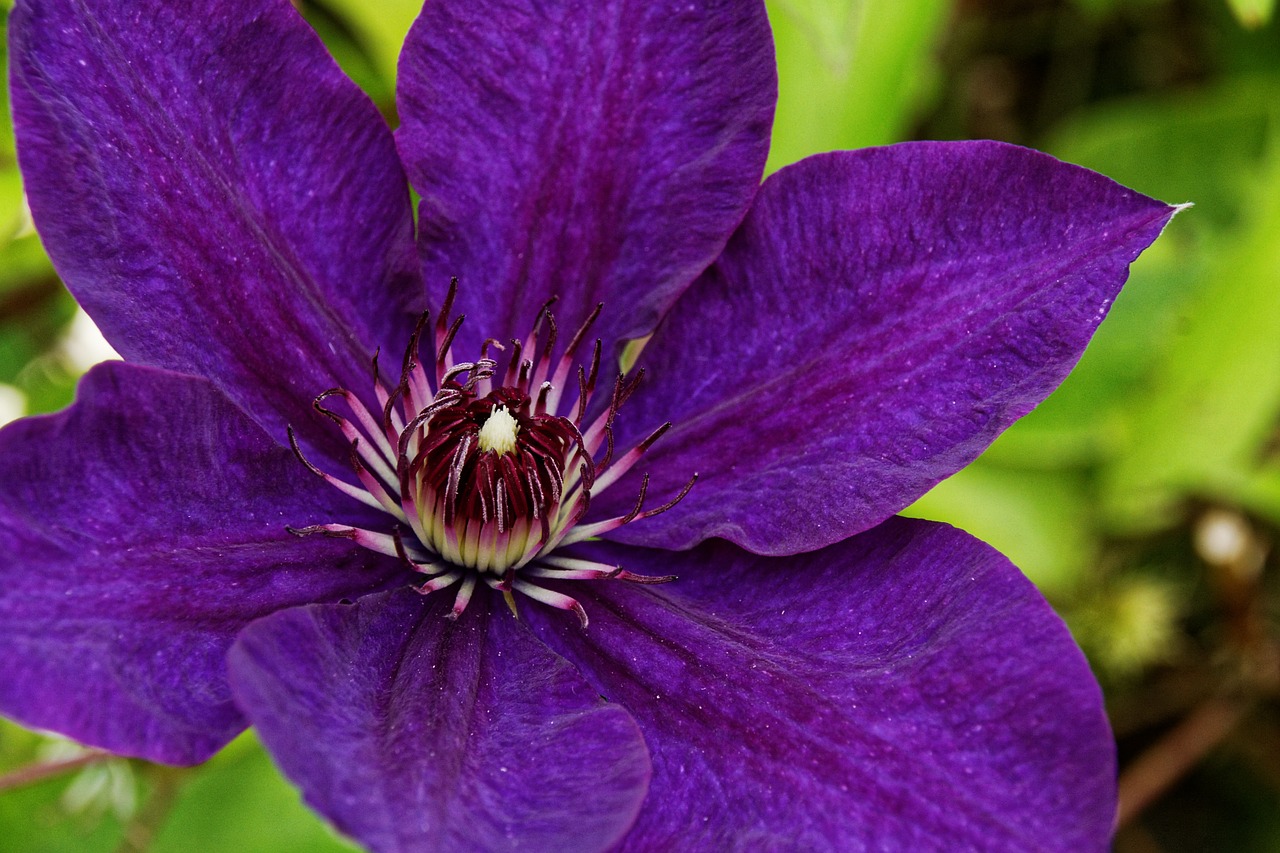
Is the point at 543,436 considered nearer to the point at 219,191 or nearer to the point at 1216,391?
the point at 219,191

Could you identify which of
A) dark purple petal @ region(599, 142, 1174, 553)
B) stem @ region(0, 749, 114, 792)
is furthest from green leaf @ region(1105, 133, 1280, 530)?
stem @ region(0, 749, 114, 792)

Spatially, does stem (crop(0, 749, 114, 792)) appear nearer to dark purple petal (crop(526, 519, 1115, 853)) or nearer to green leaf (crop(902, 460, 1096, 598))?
dark purple petal (crop(526, 519, 1115, 853))

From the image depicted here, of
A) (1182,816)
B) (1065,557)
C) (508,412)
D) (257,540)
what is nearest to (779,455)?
(508,412)

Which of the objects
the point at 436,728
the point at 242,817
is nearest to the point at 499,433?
the point at 436,728

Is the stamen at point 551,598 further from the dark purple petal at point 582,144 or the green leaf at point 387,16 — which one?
the green leaf at point 387,16

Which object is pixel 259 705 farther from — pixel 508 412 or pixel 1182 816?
pixel 1182 816

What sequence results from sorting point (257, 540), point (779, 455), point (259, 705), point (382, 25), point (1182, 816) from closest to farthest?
1. point (259, 705)
2. point (257, 540)
3. point (779, 455)
4. point (382, 25)
5. point (1182, 816)

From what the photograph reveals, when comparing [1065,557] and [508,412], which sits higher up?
[508,412]
